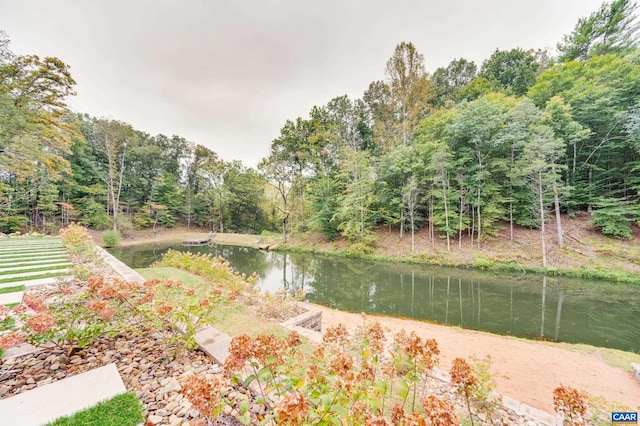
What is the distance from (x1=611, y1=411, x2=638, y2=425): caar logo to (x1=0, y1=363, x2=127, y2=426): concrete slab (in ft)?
12.7

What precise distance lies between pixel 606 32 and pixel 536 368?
23.8 m

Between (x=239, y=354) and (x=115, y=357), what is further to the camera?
(x=115, y=357)

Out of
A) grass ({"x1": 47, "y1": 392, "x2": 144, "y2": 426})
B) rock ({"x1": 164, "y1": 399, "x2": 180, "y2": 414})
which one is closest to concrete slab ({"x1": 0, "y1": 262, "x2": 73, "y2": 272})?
grass ({"x1": 47, "y1": 392, "x2": 144, "y2": 426})

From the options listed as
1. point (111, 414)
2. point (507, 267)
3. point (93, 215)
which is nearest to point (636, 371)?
point (111, 414)

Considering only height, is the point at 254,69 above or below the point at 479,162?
above

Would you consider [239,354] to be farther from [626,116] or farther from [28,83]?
[626,116]

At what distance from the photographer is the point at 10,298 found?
9.68 ft

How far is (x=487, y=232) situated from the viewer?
34.9 ft

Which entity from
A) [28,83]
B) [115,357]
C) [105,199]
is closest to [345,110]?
[28,83]

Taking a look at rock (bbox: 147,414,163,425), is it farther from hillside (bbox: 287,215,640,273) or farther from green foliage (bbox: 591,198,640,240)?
green foliage (bbox: 591,198,640,240)

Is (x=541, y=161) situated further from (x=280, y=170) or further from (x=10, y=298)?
(x=10, y=298)

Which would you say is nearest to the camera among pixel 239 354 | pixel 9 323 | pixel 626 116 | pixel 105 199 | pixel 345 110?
pixel 239 354

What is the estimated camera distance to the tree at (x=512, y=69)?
16781mm

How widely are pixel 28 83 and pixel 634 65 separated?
2276 centimetres
